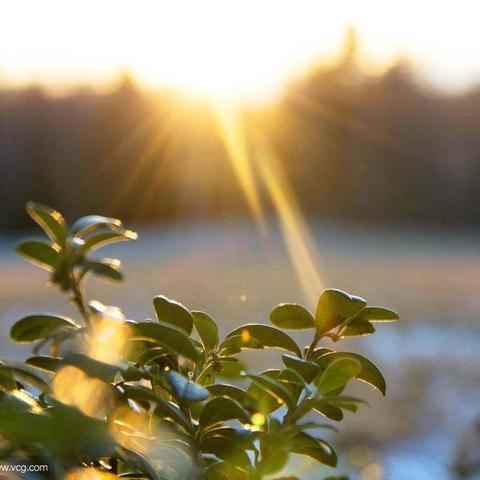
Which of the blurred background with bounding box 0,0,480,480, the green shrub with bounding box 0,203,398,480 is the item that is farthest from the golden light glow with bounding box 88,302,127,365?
the blurred background with bounding box 0,0,480,480

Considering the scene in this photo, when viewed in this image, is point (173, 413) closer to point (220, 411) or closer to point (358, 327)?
point (220, 411)

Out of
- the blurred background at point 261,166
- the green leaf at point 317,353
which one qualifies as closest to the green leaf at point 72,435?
the green leaf at point 317,353

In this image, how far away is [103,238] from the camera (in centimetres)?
46

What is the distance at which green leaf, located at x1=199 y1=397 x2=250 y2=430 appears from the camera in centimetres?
43

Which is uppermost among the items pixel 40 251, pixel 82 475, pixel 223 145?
pixel 223 145

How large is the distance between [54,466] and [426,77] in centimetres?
1139

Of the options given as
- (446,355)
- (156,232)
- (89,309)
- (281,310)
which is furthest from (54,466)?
(156,232)

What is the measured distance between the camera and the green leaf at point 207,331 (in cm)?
53

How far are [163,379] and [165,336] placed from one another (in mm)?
59

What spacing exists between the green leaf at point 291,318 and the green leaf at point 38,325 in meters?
0.13

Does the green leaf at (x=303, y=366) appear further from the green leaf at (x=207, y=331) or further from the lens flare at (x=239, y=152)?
the lens flare at (x=239, y=152)

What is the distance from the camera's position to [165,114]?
1175cm

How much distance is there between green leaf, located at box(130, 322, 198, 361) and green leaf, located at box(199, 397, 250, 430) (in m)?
0.03

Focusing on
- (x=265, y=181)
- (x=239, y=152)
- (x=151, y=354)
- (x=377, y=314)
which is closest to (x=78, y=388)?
(x=151, y=354)
